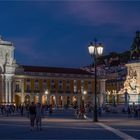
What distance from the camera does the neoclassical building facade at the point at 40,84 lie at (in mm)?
108625

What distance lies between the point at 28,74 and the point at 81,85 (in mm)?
11745

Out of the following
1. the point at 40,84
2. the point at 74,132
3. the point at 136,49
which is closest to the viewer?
the point at 74,132

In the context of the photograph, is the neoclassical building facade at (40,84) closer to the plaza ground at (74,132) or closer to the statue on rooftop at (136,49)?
the statue on rooftop at (136,49)

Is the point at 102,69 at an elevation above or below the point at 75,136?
above

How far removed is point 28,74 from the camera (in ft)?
364

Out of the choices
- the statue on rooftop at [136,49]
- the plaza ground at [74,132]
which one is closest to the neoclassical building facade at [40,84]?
the statue on rooftop at [136,49]

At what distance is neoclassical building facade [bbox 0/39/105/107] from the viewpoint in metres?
109

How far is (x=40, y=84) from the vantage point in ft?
368

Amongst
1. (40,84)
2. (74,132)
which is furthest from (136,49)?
(40,84)

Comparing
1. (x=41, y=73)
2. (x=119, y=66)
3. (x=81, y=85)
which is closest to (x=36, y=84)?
(x=41, y=73)

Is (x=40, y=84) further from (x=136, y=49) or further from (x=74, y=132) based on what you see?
(x=74, y=132)

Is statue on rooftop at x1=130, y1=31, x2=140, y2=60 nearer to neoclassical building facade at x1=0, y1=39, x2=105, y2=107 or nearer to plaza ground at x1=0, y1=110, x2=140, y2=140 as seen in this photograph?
plaza ground at x1=0, y1=110, x2=140, y2=140

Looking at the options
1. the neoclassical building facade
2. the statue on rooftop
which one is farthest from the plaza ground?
the neoclassical building facade

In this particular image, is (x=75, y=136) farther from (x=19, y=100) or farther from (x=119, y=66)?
(x=119, y=66)
